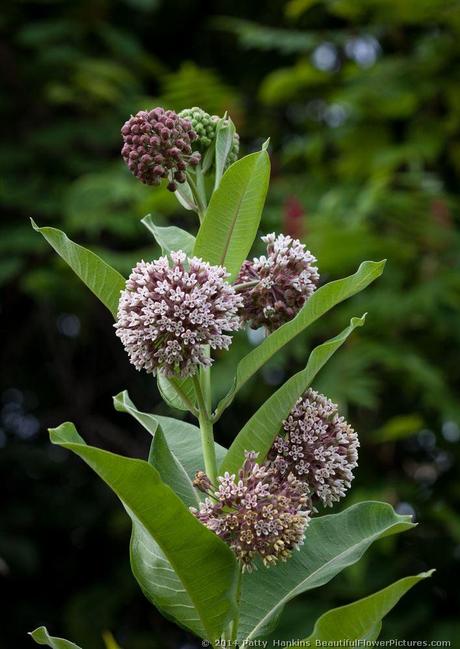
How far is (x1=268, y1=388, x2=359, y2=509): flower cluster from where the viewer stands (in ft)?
4.74

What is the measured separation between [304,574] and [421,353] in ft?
9.16

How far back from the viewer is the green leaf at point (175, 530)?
4.14 ft

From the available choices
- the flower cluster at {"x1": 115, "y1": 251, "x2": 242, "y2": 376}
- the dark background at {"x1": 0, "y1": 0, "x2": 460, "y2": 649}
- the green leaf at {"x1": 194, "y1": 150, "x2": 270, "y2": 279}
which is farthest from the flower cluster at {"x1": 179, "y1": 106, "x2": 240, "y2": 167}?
the dark background at {"x1": 0, "y1": 0, "x2": 460, "y2": 649}

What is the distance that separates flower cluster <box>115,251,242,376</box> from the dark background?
7.00ft

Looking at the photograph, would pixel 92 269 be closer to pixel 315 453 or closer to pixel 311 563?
pixel 315 453

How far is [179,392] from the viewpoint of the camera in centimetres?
153

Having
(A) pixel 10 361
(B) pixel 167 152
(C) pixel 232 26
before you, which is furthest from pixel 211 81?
(B) pixel 167 152

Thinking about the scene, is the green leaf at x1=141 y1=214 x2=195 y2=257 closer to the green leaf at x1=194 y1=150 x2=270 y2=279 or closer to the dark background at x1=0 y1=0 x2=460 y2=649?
the green leaf at x1=194 y1=150 x2=270 y2=279

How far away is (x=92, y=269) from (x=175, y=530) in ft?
1.42

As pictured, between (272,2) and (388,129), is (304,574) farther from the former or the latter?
(272,2)

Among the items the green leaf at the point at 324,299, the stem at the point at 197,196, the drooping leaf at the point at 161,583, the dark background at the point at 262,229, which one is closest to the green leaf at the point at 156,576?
the drooping leaf at the point at 161,583

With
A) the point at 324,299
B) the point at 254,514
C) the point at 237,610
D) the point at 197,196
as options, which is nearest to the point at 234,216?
the point at 197,196

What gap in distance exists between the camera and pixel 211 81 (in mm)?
4758

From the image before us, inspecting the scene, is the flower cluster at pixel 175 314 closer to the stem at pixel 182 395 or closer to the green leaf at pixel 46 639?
the stem at pixel 182 395
